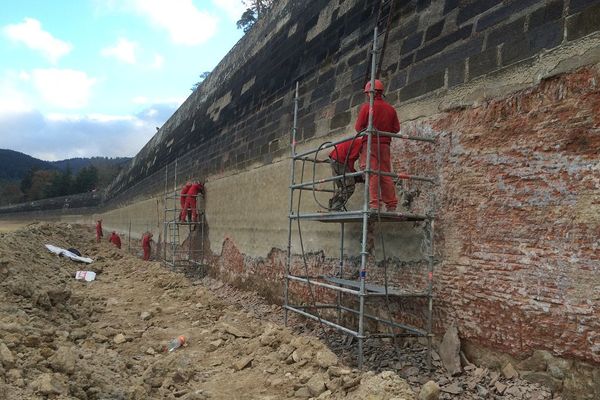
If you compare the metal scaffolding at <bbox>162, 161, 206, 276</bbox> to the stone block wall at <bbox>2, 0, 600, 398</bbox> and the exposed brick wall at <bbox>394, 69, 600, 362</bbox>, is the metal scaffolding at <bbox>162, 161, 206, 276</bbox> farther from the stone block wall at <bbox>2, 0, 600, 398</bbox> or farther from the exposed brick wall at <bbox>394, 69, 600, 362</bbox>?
the exposed brick wall at <bbox>394, 69, 600, 362</bbox>

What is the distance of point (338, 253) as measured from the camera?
5.92 metres

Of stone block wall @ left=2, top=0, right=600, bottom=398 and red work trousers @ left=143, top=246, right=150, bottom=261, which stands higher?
stone block wall @ left=2, top=0, right=600, bottom=398

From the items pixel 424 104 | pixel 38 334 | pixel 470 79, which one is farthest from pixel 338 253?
pixel 38 334

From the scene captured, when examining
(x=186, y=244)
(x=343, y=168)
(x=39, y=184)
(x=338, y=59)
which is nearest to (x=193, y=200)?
(x=186, y=244)

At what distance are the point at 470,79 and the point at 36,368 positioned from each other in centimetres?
413

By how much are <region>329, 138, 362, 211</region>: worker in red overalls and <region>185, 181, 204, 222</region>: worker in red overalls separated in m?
6.60

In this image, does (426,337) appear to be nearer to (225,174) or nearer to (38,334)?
(38,334)

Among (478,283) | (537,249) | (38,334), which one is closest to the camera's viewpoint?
(537,249)

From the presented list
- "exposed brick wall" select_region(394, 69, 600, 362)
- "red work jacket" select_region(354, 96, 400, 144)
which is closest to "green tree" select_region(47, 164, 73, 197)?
"red work jacket" select_region(354, 96, 400, 144)

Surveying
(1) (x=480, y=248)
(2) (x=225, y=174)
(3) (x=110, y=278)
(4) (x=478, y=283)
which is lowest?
(3) (x=110, y=278)

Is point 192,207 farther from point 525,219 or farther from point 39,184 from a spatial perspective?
point 39,184

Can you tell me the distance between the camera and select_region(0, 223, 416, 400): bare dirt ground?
3.65 metres

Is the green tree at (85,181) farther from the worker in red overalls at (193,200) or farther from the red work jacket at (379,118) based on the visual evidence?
the red work jacket at (379,118)

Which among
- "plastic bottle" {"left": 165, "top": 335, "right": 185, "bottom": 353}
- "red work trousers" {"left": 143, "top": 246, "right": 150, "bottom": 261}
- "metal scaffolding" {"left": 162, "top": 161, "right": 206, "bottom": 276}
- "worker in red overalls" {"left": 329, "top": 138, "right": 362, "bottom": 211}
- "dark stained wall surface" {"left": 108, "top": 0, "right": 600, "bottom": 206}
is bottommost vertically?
"plastic bottle" {"left": 165, "top": 335, "right": 185, "bottom": 353}
